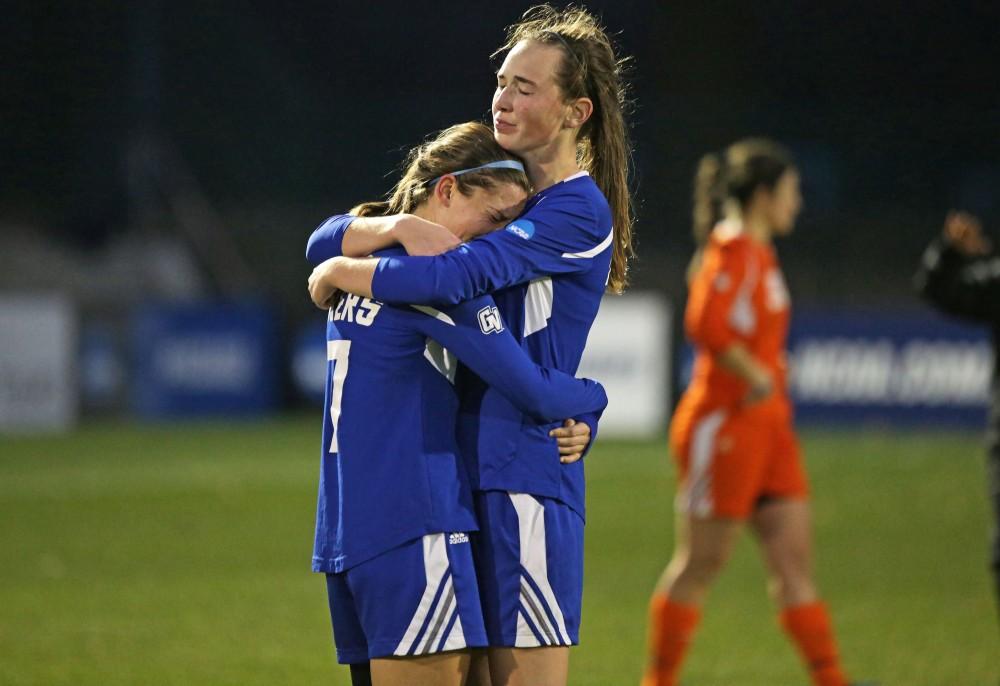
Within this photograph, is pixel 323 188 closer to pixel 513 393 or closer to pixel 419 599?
pixel 513 393

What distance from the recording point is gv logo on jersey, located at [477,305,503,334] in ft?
11.4

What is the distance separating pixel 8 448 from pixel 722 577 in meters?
9.09

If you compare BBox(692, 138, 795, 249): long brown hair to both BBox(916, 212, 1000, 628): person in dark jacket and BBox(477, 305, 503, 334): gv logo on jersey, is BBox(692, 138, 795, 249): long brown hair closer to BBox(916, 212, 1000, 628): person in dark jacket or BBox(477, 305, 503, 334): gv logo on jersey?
BBox(916, 212, 1000, 628): person in dark jacket

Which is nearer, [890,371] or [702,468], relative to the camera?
[702,468]

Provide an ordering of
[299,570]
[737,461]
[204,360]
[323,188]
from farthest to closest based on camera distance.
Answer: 1. [323,188]
2. [204,360]
3. [299,570]
4. [737,461]

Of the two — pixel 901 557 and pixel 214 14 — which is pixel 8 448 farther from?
pixel 214 14

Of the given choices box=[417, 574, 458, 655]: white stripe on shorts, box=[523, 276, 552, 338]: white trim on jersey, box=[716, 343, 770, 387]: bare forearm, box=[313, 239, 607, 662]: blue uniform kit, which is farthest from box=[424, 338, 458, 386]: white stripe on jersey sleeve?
box=[716, 343, 770, 387]: bare forearm

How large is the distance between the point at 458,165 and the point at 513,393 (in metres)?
0.56

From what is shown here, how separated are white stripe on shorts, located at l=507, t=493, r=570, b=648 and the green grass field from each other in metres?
3.31

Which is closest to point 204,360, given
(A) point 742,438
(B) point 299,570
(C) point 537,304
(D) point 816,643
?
(B) point 299,570

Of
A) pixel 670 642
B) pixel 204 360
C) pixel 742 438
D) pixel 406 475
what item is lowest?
pixel 204 360

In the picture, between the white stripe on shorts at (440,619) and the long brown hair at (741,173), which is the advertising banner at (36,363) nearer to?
the long brown hair at (741,173)

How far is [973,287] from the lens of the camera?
575 centimetres

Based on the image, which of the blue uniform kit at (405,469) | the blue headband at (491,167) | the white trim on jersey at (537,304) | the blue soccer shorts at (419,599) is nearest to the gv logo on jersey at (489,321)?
the blue uniform kit at (405,469)
